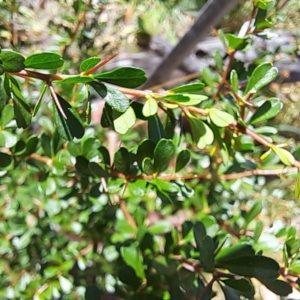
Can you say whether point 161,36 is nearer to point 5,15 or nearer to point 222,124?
point 5,15

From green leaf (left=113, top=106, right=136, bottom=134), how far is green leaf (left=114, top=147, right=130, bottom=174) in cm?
6

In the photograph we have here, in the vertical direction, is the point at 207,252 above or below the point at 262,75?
below

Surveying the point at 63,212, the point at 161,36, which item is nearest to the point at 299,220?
the point at 63,212

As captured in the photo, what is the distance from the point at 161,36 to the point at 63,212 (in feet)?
3.21

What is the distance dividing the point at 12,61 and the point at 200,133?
234 mm

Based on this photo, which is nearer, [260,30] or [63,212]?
[260,30]

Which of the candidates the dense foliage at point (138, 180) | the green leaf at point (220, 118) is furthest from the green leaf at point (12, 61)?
the green leaf at point (220, 118)

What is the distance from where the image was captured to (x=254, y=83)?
0.50 meters

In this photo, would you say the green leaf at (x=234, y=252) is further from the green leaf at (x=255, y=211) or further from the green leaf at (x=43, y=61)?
the green leaf at (x=43, y=61)

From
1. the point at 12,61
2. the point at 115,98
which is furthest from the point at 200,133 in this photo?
the point at 12,61

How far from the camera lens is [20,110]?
0.44 metres

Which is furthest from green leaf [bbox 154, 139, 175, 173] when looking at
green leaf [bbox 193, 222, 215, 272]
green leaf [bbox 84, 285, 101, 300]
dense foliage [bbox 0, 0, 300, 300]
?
green leaf [bbox 84, 285, 101, 300]

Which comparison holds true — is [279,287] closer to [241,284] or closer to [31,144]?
[241,284]

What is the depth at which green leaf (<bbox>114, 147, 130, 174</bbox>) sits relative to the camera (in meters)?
0.49
